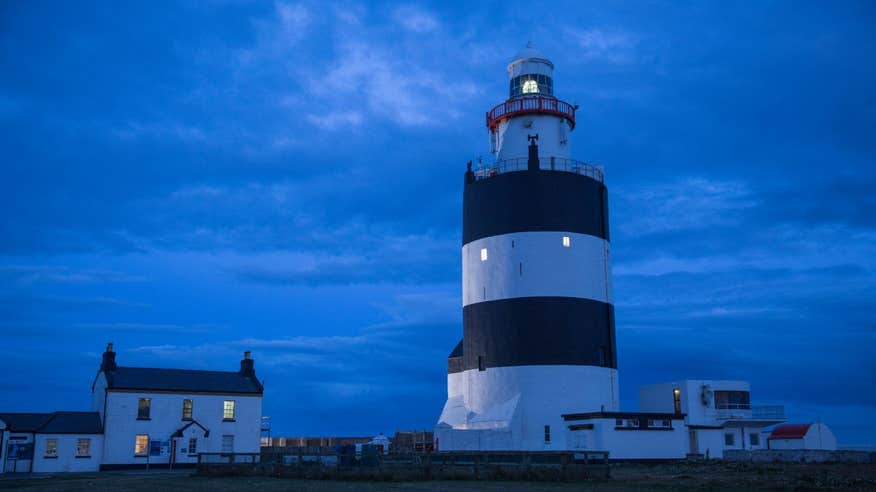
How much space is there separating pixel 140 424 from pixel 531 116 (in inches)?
1106

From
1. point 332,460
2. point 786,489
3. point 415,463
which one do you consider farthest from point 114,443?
point 786,489

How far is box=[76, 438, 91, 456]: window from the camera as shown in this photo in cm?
4225

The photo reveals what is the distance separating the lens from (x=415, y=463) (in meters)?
27.0

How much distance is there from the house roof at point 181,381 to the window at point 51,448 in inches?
152

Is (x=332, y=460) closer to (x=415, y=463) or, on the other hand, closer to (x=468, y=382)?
(x=415, y=463)

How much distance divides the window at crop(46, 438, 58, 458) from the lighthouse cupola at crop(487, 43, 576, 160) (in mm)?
28525

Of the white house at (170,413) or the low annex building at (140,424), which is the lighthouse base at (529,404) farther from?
the low annex building at (140,424)

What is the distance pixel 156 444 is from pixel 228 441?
13.8 feet

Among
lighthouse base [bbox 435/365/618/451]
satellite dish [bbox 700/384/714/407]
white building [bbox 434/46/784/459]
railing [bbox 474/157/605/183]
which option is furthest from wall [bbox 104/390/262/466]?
satellite dish [bbox 700/384/714/407]

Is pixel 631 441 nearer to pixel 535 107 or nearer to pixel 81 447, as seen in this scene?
pixel 535 107

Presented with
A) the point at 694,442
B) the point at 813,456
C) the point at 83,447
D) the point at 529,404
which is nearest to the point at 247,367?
the point at 83,447

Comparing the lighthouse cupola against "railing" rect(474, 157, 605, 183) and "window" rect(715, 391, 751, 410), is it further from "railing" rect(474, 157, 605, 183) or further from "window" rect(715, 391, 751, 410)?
"window" rect(715, 391, 751, 410)

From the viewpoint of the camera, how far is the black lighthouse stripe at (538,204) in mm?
40594

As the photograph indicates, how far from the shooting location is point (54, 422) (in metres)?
42.4
